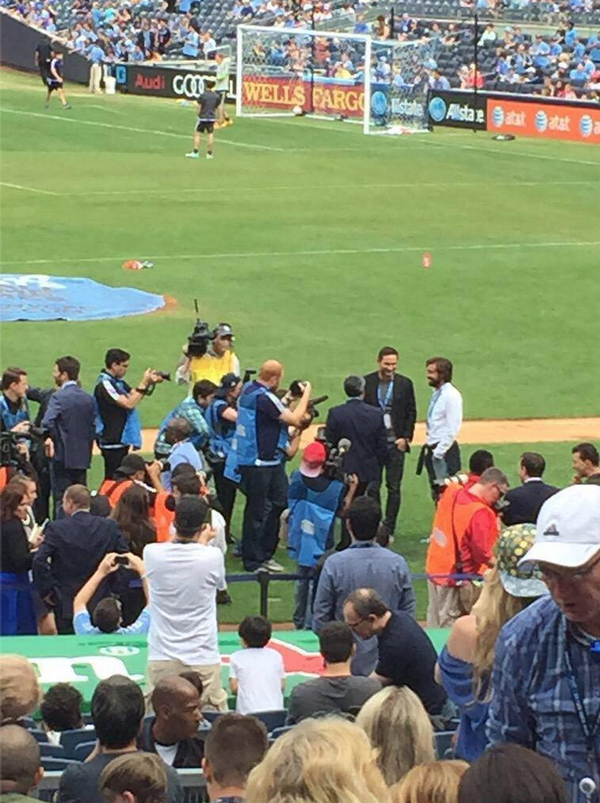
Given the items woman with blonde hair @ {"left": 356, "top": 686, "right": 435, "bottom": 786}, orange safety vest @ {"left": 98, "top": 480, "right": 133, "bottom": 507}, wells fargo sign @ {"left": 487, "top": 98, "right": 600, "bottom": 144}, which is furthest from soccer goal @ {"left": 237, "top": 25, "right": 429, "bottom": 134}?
woman with blonde hair @ {"left": 356, "top": 686, "right": 435, "bottom": 786}

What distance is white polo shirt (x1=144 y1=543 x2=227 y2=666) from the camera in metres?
9.40

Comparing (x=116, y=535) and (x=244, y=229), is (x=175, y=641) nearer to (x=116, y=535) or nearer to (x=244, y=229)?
(x=116, y=535)

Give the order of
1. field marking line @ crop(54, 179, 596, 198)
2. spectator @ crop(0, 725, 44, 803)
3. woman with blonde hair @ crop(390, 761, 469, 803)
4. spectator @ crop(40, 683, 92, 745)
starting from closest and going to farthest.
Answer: woman with blonde hair @ crop(390, 761, 469, 803), spectator @ crop(0, 725, 44, 803), spectator @ crop(40, 683, 92, 745), field marking line @ crop(54, 179, 596, 198)

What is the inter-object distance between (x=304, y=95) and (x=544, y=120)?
7.23m

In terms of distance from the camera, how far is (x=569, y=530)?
4.71 metres

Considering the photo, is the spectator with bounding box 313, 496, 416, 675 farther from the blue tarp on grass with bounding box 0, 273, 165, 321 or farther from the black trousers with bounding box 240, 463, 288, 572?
the blue tarp on grass with bounding box 0, 273, 165, 321

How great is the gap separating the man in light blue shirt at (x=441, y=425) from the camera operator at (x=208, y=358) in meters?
1.84

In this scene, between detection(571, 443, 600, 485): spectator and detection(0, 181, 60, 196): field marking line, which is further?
detection(0, 181, 60, 196): field marking line

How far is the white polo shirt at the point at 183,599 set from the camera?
940 cm

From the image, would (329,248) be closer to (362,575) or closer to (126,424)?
(126,424)

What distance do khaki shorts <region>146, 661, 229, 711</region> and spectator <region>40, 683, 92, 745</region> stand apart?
131 cm

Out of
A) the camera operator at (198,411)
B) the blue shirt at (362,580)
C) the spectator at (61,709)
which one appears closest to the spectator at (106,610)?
the blue shirt at (362,580)

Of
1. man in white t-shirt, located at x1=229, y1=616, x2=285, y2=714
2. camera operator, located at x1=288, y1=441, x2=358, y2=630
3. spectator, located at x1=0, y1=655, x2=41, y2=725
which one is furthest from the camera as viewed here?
camera operator, located at x1=288, y1=441, x2=358, y2=630

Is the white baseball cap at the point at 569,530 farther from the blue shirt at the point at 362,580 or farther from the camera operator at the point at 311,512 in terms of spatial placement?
the camera operator at the point at 311,512
